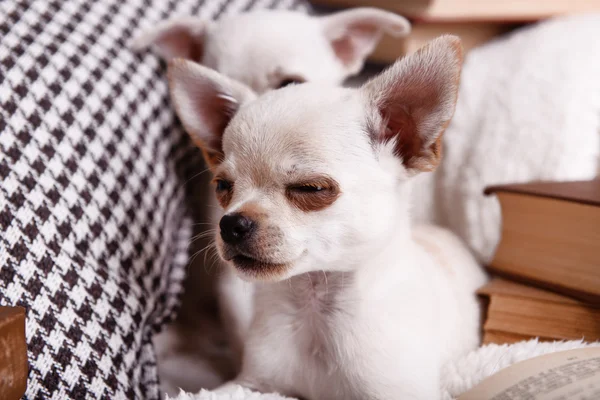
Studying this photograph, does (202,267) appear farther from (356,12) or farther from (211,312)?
(356,12)

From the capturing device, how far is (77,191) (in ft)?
3.37

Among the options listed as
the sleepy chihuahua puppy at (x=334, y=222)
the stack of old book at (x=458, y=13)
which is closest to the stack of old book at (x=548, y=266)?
the sleepy chihuahua puppy at (x=334, y=222)

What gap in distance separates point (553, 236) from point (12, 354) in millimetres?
901

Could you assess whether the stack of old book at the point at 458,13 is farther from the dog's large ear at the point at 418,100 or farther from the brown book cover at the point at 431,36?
the dog's large ear at the point at 418,100

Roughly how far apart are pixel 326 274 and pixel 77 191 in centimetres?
48

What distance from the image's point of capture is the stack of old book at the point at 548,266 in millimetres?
978

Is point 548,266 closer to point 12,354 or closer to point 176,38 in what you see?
point 12,354

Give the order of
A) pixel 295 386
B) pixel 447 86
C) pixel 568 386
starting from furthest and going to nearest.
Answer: pixel 295 386, pixel 447 86, pixel 568 386

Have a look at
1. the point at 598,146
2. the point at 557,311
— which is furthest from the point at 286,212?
the point at 598,146

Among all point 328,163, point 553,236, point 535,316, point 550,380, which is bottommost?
point 535,316

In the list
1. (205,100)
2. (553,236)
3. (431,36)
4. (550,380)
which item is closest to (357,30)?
(431,36)

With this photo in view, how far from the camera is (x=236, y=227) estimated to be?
0.82m

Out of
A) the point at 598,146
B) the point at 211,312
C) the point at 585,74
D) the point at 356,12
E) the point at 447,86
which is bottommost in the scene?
the point at 211,312

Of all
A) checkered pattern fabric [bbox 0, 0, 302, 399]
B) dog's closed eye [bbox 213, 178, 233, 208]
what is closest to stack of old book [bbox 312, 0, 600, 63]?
checkered pattern fabric [bbox 0, 0, 302, 399]
